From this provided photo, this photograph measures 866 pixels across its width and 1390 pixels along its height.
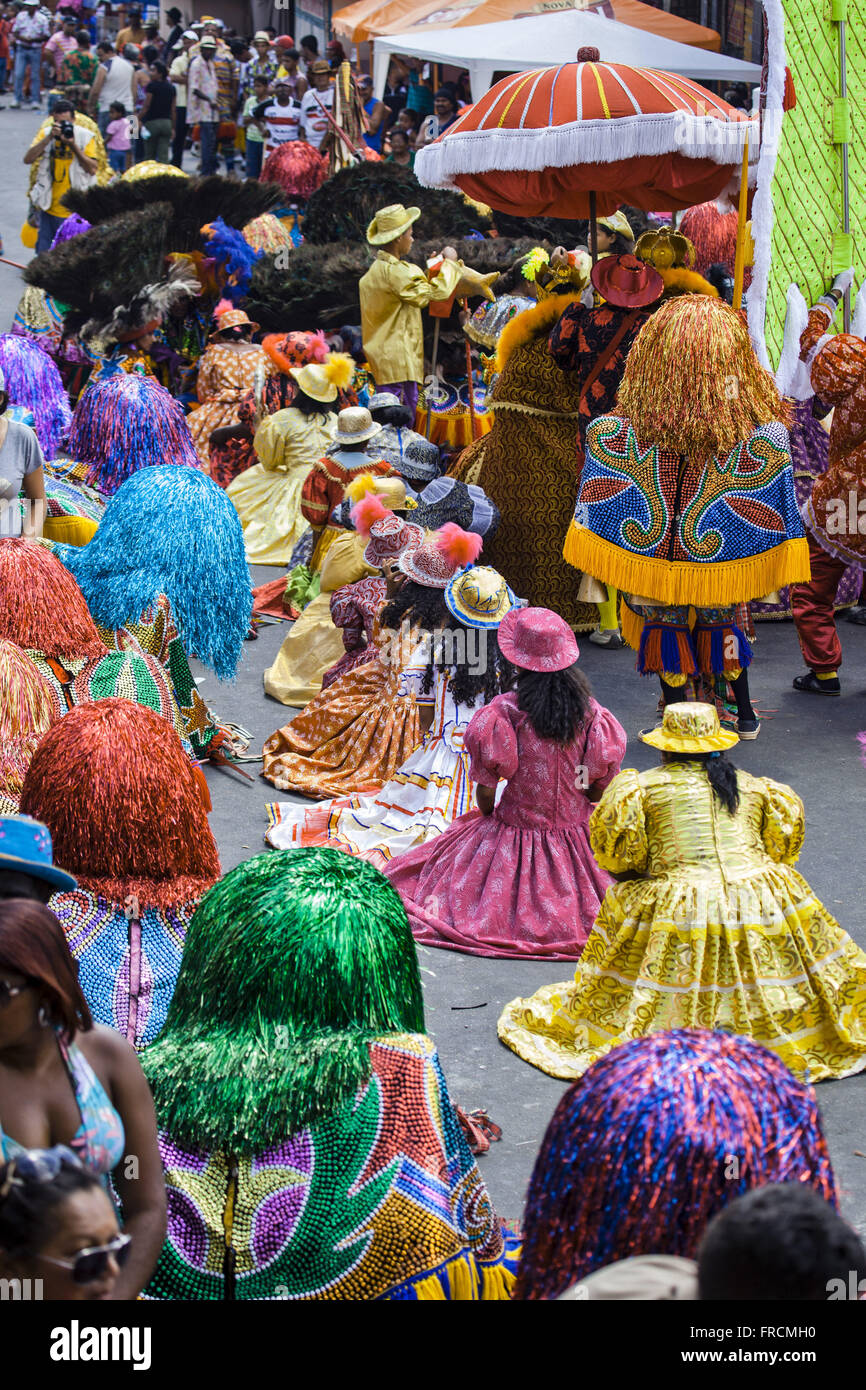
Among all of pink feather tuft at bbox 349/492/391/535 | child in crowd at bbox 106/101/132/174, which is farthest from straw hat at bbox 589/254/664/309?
child in crowd at bbox 106/101/132/174

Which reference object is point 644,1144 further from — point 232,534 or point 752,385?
point 752,385

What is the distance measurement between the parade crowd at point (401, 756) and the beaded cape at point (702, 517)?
0.05 feet

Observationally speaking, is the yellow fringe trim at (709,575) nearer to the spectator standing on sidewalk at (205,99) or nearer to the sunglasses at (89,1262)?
the sunglasses at (89,1262)

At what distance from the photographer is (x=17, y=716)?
4.64 m

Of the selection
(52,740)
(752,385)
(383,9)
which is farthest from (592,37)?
(52,740)

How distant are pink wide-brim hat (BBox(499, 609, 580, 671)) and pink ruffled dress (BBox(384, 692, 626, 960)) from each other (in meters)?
0.17

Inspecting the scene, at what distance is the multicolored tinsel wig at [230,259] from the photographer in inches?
474

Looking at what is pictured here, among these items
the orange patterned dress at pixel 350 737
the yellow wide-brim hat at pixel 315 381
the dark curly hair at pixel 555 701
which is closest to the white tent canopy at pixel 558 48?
the yellow wide-brim hat at pixel 315 381

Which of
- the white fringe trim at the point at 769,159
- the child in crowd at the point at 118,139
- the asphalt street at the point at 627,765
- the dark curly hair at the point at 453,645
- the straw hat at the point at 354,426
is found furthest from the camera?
the child in crowd at the point at 118,139

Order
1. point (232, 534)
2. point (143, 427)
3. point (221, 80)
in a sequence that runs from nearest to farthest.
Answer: point (232, 534) → point (143, 427) → point (221, 80)

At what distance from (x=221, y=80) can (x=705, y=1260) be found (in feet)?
67.6

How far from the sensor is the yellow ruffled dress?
9734 millimetres

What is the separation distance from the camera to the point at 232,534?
6.22 metres
